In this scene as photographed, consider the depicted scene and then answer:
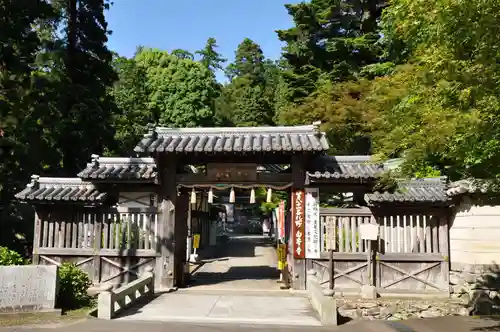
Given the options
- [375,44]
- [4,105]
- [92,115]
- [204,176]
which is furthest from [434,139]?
[375,44]

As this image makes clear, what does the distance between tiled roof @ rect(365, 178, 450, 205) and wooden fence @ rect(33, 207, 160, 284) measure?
7435 millimetres

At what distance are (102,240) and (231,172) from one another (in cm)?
507

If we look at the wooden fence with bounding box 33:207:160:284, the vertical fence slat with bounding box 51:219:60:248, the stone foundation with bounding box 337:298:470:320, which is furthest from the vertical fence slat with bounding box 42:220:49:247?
the stone foundation with bounding box 337:298:470:320

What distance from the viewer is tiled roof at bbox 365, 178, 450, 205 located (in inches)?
546

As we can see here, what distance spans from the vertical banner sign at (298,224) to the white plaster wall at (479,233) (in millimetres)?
4942

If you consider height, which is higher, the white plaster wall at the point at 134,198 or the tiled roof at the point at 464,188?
the tiled roof at the point at 464,188

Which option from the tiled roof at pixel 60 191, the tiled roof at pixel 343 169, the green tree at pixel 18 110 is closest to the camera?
the tiled roof at pixel 343 169

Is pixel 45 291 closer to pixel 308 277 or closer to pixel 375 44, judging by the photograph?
pixel 308 277

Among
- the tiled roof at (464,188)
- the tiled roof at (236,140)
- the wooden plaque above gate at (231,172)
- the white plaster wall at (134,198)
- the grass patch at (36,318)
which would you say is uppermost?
the tiled roof at (236,140)

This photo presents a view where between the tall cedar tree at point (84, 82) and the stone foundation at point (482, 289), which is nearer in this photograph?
the stone foundation at point (482, 289)

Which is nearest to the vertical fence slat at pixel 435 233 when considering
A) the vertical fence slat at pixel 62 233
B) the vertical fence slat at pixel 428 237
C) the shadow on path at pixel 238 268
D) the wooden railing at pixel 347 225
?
the vertical fence slat at pixel 428 237

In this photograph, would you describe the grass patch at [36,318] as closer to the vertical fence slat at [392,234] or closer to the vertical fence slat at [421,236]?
the vertical fence slat at [392,234]

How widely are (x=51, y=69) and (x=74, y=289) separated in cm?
1450

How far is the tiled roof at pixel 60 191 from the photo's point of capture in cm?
1452
